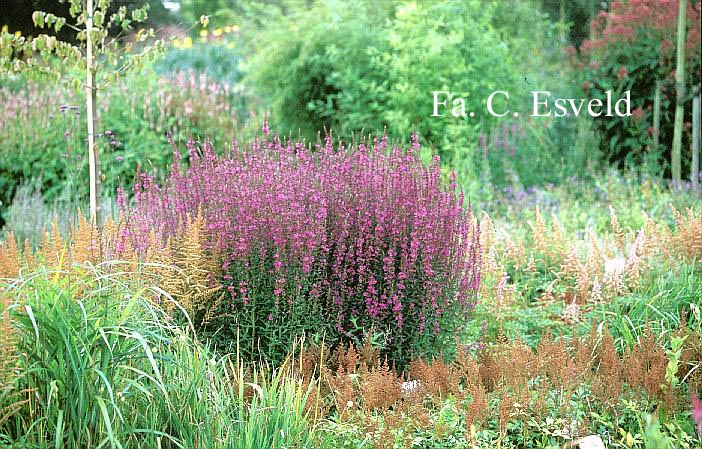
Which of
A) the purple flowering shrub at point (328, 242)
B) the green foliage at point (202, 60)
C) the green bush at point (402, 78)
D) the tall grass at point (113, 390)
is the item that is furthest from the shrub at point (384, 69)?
the tall grass at point (113, 390)

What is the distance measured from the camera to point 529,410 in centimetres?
371

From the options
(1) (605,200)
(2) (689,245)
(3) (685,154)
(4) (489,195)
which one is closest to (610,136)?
(3) (685,154)

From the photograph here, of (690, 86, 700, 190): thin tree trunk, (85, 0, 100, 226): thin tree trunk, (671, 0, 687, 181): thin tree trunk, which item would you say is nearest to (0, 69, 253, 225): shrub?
(85, 0, 100, 226): thin tree trunk

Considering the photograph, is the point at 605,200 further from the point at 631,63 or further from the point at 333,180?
the point at 333,180

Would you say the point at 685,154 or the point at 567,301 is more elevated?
the point at 685,154

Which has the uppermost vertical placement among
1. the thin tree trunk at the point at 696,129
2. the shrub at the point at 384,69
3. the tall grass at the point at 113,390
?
the shrub at the point at 384,69

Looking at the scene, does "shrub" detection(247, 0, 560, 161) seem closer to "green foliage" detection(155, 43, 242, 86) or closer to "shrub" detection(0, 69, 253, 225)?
"shrub" detection(0, 69, 253, 225)

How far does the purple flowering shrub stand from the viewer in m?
4.09

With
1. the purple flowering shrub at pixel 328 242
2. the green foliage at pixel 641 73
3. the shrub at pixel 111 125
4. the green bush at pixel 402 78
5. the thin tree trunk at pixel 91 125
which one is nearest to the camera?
the purple flowering shrub at pixel 328 242

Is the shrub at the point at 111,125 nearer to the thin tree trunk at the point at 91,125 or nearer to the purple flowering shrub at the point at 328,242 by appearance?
the thin tree trunk at the point at 91,125

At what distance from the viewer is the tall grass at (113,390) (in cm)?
296

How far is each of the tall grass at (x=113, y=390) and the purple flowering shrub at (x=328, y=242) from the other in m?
0.67

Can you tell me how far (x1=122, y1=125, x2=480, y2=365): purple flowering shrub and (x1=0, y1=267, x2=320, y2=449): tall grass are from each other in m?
0.67

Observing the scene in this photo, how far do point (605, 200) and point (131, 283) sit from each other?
20.8ft
